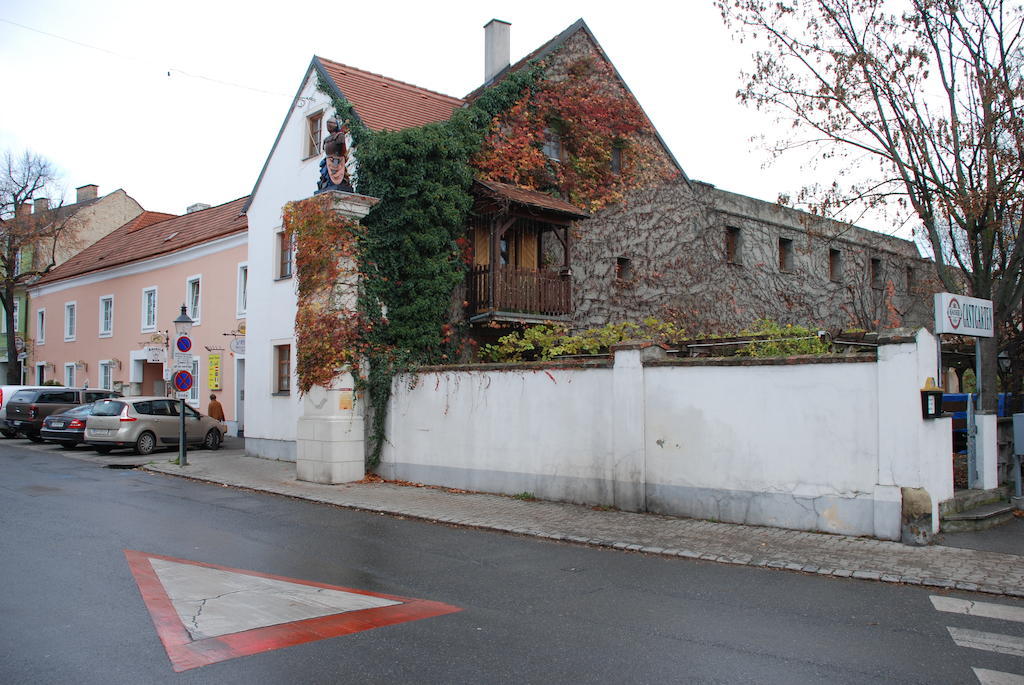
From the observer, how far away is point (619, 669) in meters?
4.95

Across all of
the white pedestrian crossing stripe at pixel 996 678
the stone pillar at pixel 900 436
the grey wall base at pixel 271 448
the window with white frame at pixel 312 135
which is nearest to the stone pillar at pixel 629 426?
the stone pillar at pixel 900 436

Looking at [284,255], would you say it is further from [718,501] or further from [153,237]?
[153,237]

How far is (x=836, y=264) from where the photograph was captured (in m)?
27.5

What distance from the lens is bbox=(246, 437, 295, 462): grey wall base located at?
18.6m

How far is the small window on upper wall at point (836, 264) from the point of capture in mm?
27375

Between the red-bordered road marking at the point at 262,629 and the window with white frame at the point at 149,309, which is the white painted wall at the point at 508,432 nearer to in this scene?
the red-bordered road marking at the point at 262,629

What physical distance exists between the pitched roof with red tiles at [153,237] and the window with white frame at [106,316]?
4.24 feet

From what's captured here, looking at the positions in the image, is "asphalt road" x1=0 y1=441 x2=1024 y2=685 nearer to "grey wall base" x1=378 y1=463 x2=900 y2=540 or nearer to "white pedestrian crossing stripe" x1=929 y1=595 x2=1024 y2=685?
"white pedestrian crossing stripe" x1=929 y1=595 x2=1024 y2=685

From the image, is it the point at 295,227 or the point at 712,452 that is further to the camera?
the point at 295,227

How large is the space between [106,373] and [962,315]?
100 ft

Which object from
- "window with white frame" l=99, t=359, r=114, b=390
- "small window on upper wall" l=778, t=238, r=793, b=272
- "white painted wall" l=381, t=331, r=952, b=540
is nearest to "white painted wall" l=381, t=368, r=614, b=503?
"white painted wall" l=381, t=331, r=952, b=540

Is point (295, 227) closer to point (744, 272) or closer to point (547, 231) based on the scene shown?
point (547, 231)

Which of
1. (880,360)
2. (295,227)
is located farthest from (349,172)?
(880,360)

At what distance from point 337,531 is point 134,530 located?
7.95ft
